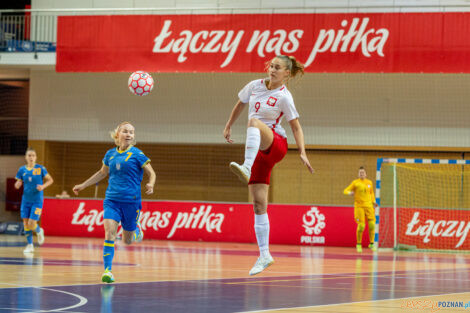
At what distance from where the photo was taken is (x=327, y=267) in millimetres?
13453

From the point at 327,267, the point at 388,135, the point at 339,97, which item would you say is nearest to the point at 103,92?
the point at 339,97

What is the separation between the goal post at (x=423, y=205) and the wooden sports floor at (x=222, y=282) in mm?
2786

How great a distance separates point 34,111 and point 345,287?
1828 centimetres

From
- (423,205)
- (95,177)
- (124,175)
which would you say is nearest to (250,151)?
(124,175)

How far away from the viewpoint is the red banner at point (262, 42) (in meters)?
20.9

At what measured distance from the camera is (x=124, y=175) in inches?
366

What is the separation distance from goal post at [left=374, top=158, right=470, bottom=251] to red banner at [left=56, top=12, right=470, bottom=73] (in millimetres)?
3131

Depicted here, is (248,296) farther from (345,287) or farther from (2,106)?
(2,106)

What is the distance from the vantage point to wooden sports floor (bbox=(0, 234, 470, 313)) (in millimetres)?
7426

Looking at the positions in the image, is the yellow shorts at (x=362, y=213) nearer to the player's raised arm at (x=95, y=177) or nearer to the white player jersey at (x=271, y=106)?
the player's raised arm at (x=95, y=177)

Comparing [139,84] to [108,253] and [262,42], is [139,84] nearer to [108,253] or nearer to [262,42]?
[108,253]

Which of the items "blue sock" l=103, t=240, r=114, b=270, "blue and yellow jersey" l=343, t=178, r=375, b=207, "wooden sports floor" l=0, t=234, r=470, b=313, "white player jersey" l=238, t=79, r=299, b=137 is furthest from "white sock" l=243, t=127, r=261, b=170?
"blue and yellow jersey" l=343, t=178, r=375, b=207

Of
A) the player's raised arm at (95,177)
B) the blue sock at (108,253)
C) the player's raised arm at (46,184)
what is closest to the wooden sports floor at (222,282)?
the blue sock at (108,253)

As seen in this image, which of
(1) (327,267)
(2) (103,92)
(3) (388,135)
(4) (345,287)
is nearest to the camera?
(4) (345,287)
